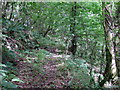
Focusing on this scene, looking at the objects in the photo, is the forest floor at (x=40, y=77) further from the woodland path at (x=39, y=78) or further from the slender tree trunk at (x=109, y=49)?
the slender tree trunk at (x=109, y=49)

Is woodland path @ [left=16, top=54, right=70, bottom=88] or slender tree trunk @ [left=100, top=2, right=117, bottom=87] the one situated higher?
slender tree trunk @ [left=100, top=2, right=117, bottom=87]

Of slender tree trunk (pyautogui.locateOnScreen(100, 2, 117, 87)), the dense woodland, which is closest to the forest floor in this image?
the dense woodland

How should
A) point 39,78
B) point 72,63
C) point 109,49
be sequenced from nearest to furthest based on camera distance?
1. point 109,49
2. point 39,78
3. point 72,63

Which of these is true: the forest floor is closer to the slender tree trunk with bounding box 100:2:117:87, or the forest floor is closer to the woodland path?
the woodland path

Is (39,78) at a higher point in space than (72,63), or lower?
lower

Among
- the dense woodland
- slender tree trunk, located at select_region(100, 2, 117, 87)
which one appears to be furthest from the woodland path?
slender tree trunk, located at select_region(100, 2, 117, 87)

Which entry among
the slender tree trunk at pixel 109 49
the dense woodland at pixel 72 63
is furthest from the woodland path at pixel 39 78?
the slender tree trunk at pixel 109 49

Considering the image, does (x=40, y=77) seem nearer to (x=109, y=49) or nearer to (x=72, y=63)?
(x=72, y=63)

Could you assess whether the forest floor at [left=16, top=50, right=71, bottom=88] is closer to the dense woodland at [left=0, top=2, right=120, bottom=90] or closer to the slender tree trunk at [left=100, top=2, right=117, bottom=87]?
the dense woodland at [left=0, top=2, right=120, bottom=90]

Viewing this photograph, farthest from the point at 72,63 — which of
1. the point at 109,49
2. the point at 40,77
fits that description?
the point at 109,49

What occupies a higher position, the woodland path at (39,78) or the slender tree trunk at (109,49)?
the slender tree trunk at (109,49)

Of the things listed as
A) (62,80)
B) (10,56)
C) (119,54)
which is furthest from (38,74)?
(119,54)

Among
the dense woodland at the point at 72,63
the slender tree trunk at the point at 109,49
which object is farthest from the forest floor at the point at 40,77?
the slender tree trunk at the point at 109,49

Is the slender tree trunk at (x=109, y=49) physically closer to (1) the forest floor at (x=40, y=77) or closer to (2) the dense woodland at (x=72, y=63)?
(2) the dense woodland at (x=72, y=63)
